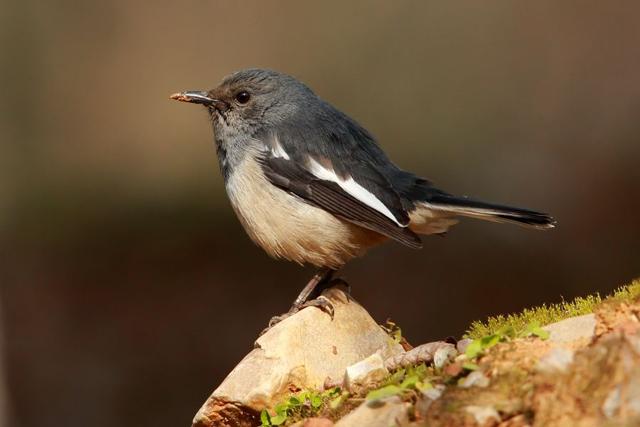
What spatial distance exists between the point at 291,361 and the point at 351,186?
1406 mm

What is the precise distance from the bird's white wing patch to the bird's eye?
655 mm

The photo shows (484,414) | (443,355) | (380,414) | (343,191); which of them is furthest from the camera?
(343,191)

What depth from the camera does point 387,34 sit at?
1109 centimetres

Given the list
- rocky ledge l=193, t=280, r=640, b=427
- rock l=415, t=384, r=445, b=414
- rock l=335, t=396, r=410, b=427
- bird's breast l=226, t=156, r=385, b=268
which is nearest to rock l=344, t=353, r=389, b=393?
rocky ledge l=193, t=280, r=640, b=427

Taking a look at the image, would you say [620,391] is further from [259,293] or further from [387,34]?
[387,34]

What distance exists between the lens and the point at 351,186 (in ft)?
18.5

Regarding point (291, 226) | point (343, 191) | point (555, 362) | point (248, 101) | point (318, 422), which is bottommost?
point (318, 422)

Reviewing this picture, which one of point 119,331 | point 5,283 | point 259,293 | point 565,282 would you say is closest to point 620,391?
point 565,282

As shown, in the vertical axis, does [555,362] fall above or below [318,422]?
above

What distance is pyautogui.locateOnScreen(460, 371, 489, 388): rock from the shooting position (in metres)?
3.47

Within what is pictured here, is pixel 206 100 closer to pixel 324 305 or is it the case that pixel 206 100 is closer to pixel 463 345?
pixel 324 305

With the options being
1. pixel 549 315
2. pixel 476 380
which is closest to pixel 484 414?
pixel 476 380

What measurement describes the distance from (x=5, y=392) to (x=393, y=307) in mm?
4316

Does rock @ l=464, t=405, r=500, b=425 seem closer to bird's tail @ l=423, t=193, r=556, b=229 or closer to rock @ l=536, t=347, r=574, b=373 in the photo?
rock @ l=536, t=347, r=574, b=373
